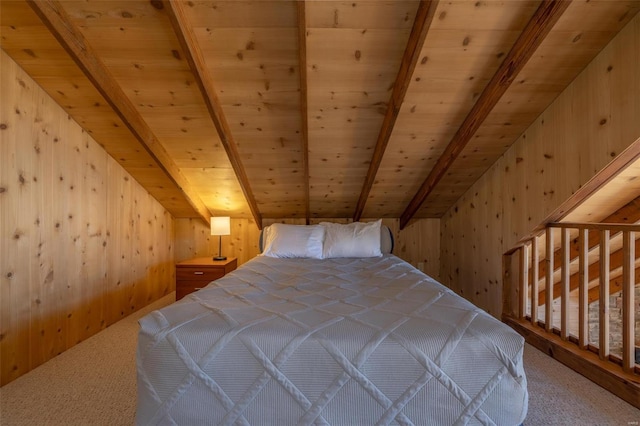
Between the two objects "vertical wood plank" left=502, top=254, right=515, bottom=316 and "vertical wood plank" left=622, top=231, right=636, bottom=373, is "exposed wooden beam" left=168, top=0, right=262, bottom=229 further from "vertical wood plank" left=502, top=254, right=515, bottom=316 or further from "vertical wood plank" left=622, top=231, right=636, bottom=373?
"vertical wood plank" left=622, top=231, right=636, bottom=373

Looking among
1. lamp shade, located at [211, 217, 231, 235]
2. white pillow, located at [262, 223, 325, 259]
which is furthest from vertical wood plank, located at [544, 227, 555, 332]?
lamp shade, located at [211, 217, 231, 235]

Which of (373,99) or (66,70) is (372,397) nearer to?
(373,99)

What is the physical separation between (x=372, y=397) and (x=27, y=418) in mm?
1698

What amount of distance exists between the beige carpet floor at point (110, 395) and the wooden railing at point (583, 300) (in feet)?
0.36

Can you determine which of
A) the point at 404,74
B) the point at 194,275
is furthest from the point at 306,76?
the point at 194,275

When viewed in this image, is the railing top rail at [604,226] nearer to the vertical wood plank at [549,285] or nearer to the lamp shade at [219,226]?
the vertical wood plank at [549,285]

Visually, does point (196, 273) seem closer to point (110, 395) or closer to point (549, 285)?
point (110, 395)

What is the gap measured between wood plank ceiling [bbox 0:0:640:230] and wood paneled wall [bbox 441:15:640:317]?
11 cm

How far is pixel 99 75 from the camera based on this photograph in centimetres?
193

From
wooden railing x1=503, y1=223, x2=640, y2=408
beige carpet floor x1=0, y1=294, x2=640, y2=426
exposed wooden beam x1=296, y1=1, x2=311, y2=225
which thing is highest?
exposed wooden beam x1=296, y1=1, x2=311, y2=225

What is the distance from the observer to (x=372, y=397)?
3.58ft

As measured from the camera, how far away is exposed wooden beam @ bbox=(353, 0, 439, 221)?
166cm

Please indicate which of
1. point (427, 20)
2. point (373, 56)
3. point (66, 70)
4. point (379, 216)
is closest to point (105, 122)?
point (66, 70)

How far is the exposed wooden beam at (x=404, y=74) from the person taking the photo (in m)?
1.66
